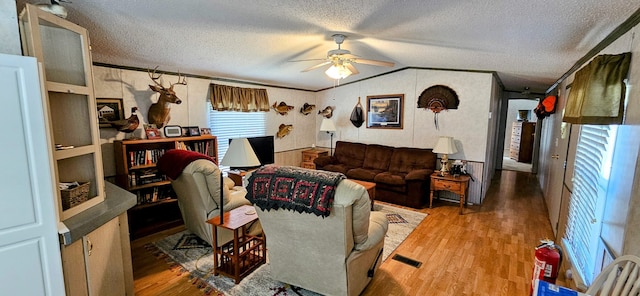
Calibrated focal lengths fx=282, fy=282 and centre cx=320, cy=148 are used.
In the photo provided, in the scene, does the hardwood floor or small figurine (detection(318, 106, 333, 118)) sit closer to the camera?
the hardwood floor

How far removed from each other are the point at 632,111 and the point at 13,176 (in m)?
3.15

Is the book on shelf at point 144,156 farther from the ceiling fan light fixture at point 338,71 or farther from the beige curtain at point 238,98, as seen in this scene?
the ceiling fan light fixture at point 338,71

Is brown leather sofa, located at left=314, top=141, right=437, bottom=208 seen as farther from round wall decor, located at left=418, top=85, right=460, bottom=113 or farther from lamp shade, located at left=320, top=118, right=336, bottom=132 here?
round wall decor, located at left=418, top=85, right=460, bottom=113

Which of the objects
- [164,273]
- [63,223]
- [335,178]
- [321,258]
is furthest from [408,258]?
[63,223]

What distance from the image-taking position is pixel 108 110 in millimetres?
3473

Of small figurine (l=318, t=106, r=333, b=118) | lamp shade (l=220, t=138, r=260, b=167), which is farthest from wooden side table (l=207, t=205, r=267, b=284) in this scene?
small figurine (l=318, t=106, r=333, b=118)

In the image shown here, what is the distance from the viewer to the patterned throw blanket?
6.26ft

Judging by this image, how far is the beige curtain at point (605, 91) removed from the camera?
1726mm

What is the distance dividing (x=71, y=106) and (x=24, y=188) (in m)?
0.71

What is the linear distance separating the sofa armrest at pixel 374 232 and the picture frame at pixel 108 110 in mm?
3263

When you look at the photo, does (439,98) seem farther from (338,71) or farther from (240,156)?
(240,156)

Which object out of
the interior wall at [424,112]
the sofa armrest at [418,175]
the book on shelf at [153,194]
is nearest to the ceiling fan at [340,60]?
the sofa armrest at [418,175]

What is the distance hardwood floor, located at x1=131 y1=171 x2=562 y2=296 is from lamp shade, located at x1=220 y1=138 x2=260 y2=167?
1143mm

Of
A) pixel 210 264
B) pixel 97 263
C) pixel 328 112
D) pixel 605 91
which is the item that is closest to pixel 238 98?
pixel 328 112
